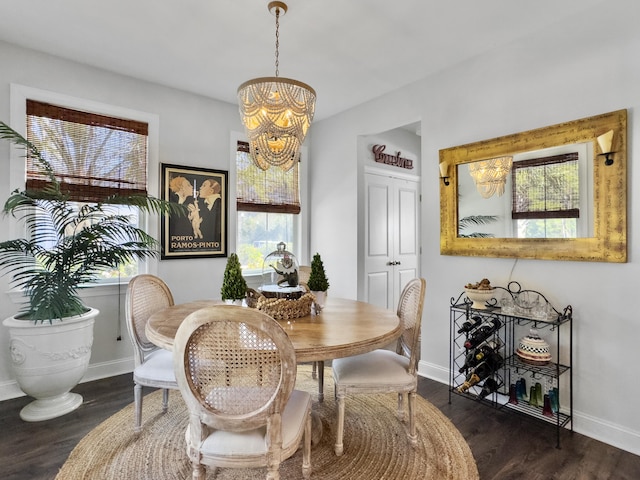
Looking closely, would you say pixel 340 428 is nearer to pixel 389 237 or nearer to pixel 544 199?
pixel 544 199

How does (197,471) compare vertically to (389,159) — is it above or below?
below

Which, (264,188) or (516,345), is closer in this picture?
(516,345)

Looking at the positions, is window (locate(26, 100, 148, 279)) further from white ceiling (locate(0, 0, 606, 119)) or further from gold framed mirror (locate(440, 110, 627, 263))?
gold framed mirror (locate(440, 110, 627, 263))

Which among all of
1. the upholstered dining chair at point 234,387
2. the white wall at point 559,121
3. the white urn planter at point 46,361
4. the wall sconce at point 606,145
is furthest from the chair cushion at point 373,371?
the white urn planter at point 46,361

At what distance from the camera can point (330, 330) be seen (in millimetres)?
1767

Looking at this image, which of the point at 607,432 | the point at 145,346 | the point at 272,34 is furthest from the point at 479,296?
the point at 272,34

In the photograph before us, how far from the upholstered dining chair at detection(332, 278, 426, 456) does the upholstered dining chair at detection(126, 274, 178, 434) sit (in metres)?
0.96

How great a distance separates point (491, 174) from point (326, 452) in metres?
2.33

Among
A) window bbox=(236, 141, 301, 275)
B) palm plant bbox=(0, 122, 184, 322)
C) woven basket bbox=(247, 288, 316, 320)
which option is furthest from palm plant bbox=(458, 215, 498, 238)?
palm plant bbox=(0, 122, 184, 322)

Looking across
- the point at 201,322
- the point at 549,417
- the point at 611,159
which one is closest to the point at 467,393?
the point at 549,417

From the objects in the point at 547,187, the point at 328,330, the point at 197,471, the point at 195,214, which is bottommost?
the point at 197,471

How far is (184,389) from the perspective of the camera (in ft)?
4.34

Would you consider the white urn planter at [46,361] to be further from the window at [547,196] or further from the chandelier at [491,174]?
the window at [547,196]

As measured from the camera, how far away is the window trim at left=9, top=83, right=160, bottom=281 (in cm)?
276
